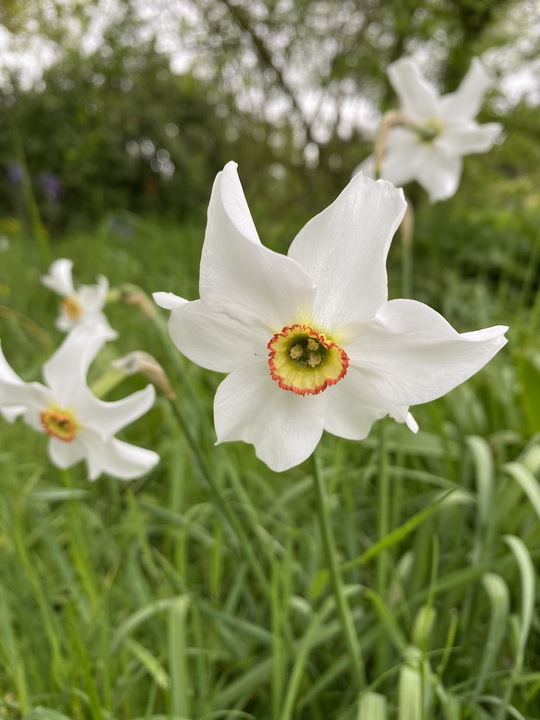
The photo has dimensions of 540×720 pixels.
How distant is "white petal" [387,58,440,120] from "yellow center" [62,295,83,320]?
1.09 meters

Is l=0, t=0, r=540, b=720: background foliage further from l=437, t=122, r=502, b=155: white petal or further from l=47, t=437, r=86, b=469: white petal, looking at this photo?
l=437, t=122, r=502, b=155: white petal

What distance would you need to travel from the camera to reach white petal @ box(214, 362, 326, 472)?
0.81m

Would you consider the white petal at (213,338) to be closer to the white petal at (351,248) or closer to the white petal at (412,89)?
the white petal at (351,248)

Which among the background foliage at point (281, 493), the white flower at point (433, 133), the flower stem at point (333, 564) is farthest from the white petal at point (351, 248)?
the white flower at point (433, 133)

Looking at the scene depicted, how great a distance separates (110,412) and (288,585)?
1.43 ft

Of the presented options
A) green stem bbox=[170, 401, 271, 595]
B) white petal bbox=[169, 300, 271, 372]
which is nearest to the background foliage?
green stem bbox=[170, 401, 271, 595]

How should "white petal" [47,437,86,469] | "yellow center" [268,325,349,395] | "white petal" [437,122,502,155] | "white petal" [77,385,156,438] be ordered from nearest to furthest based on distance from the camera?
"yellow center" [268,325,349,395], "white petal" [77,385,156,438], "white petal" [47,437,86,469], "white petal" [437,122,502,155]

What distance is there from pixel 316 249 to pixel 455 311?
289 cm

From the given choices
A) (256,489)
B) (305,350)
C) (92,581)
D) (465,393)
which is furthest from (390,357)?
(465,393)

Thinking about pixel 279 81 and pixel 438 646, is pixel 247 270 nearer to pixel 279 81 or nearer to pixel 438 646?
pixel 438 646

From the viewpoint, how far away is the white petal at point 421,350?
72 cm

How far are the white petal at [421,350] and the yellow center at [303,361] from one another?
0.17 feet

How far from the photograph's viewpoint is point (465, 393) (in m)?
2.30

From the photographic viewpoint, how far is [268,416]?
834mm
